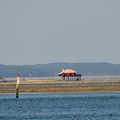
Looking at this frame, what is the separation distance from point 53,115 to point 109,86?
228 ft

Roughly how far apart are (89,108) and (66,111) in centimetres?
513

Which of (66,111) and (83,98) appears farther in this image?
(83,98)

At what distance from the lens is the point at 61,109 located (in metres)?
116

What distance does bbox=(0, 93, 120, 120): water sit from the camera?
10319 centimetres

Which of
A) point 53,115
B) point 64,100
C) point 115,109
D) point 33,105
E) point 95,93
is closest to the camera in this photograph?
point 53,115

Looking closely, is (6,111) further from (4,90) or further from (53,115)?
(4,90)

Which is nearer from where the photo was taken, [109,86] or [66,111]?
[66,111]

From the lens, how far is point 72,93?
164 m

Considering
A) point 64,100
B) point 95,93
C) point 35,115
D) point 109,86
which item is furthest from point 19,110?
point 109,86

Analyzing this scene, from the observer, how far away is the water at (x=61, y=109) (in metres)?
103

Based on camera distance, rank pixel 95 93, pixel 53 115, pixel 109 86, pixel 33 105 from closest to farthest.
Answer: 1. pixel 53 115
2. pixel 33 105
3. pixel 95 93
4. pixel 109 86

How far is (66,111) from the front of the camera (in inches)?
4387

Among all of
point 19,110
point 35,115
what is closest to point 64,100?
point 19,110

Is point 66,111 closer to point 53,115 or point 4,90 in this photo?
point 53,115
